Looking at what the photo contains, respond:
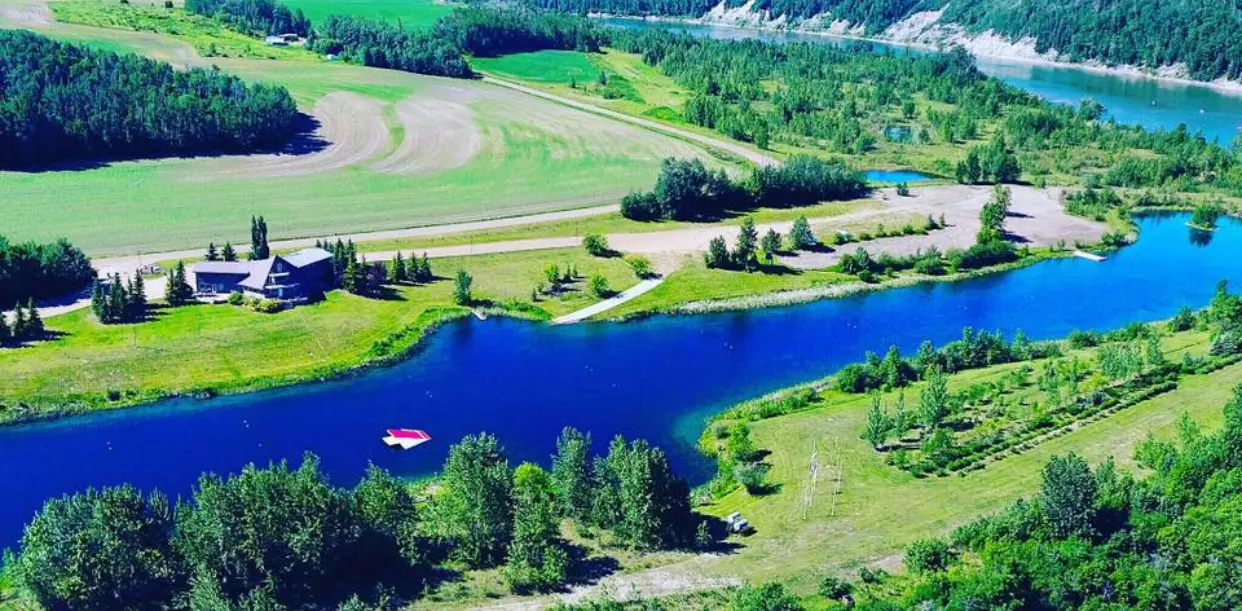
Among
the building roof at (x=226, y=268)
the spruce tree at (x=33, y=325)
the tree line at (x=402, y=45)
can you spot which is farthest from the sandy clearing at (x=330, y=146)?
the spruce tree at (x=33, y=325)

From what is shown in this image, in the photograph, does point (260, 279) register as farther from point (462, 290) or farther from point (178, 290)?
point (462, 290)

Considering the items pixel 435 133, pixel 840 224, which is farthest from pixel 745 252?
pixel 435 133

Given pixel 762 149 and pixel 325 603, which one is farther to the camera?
pixel 762 149

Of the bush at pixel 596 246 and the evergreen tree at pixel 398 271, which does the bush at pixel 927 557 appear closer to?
the evergreen tree at pixel 398 271

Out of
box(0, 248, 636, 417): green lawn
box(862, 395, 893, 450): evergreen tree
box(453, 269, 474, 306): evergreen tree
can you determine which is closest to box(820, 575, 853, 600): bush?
box(862, 395, 893, 450): evergreen tree

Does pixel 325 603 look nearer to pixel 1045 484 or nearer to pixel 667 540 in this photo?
pixel 667 540

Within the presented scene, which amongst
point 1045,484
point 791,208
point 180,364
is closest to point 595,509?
point 1045,484
